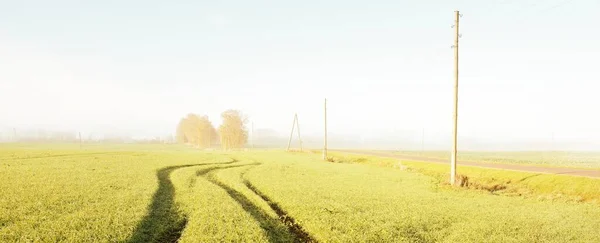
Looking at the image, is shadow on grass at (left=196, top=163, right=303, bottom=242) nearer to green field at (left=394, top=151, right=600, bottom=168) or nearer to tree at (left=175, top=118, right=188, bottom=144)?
green field at (left=394, top=151, right=600, bottom=168)

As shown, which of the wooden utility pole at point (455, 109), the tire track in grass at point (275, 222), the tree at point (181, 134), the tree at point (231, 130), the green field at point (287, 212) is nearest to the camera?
the green field at point (287, 212)

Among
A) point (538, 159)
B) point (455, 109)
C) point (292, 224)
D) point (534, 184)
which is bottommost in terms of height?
point (538, 159)

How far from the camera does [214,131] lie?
16838cm

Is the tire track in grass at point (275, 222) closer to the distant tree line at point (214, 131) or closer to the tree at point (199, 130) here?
the distant tree line at point (214, 131)

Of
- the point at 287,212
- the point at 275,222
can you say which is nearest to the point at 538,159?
the point at 287,212

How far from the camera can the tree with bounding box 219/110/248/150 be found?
12862cm

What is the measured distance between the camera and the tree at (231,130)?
128625 millimetres

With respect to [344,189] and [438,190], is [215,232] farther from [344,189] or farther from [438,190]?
[438,190]

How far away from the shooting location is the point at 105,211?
61.1 feet

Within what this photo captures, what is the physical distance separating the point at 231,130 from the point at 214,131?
139ft

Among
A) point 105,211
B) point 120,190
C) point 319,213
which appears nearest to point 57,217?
point 105,211

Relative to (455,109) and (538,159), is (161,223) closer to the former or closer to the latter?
(455,109)

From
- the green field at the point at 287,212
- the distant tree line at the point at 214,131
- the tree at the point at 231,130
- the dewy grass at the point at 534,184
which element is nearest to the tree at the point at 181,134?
the distant tree line at the point at 214,131

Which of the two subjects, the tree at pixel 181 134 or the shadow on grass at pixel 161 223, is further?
the tree at pixel 181 134
